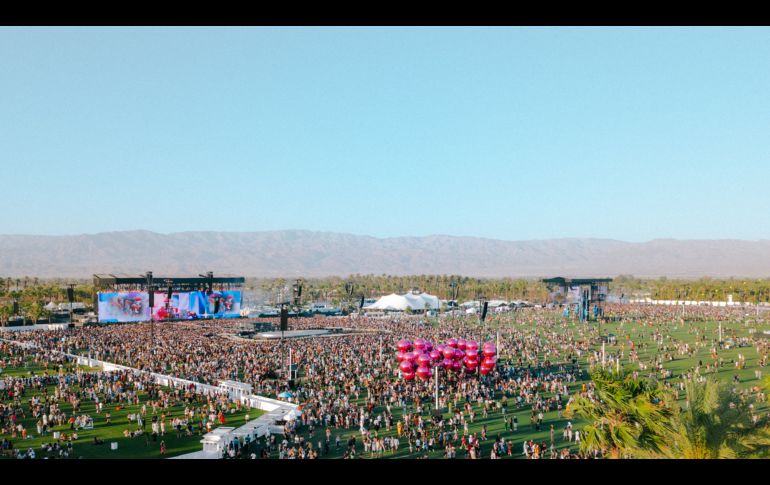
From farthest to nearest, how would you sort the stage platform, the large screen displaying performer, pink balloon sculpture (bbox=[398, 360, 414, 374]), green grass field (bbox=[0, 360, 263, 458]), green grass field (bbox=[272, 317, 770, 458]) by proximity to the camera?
the large screen displaying performer → the stage platform → pink balloon sculpture (bbox=[398, 360, 414, 374]) → green grass field (bbox=[272, 317, 770, 458]) → green grass field (bbox=[0, 360, 263, 458])

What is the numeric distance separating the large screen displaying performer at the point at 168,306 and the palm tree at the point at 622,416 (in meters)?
65.6

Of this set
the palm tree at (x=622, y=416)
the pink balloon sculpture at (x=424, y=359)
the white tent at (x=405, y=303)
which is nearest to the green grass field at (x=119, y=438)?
the pink balloon sculpture at (x=424, y=359)

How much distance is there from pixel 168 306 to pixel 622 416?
72.7m

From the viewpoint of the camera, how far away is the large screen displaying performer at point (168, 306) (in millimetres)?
78250

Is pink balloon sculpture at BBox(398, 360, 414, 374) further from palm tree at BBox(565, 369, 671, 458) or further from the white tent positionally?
the white tent

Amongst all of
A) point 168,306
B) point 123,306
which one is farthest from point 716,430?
point 123,306

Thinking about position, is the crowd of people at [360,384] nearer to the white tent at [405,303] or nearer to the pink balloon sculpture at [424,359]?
the pink balloon sculpture at [424,359]

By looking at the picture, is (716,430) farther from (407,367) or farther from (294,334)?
(294,334)

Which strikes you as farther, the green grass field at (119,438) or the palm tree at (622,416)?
the green grass field at (119,438)

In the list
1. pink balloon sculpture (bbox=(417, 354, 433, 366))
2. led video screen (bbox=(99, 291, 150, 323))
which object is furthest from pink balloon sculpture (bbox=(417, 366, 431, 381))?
led video screen (bbox=(99, 291, 150, 323))

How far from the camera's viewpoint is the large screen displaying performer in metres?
78.2

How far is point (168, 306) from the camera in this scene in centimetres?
7856

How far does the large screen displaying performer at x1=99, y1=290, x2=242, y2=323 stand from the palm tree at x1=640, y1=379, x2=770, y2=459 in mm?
70141
